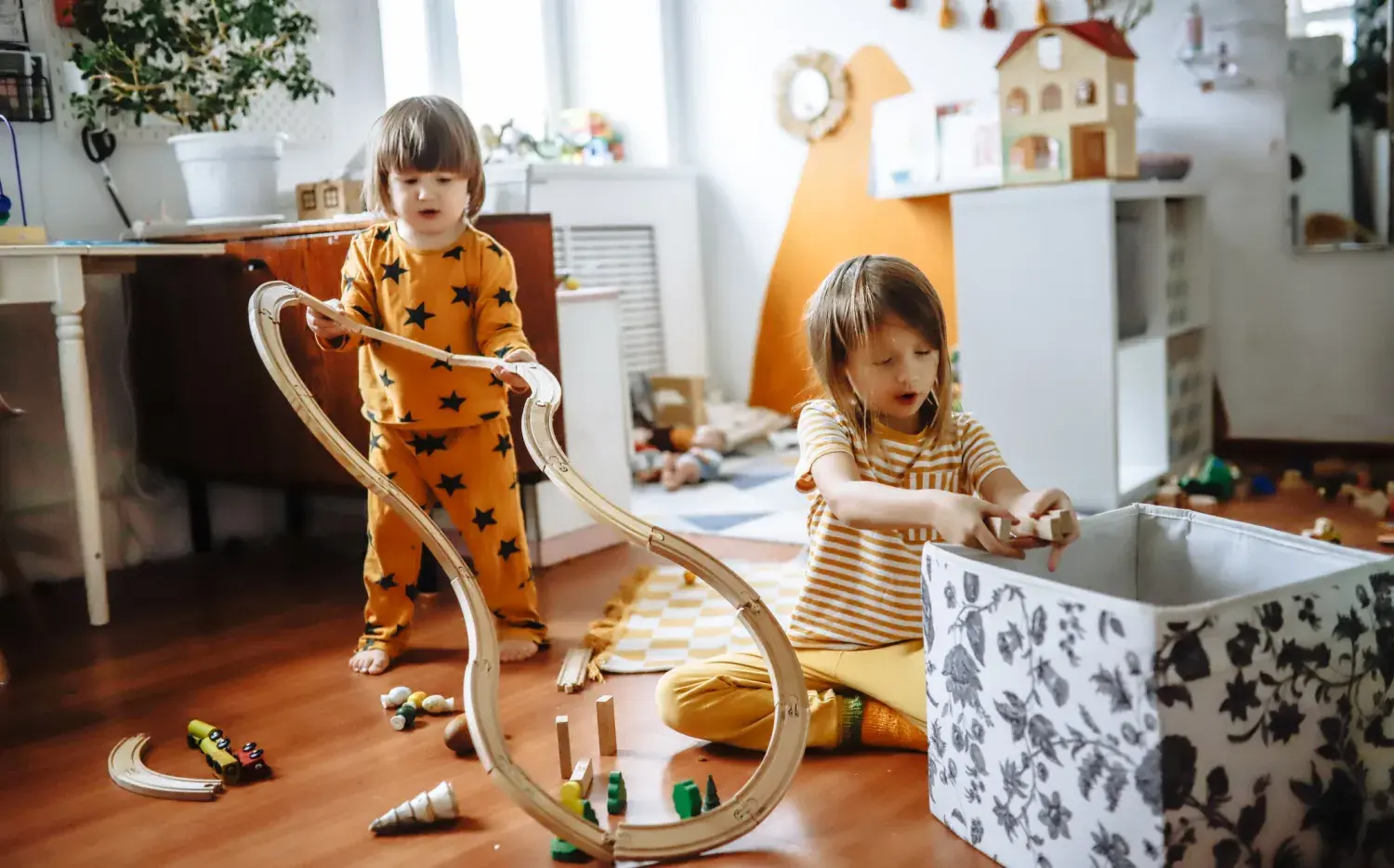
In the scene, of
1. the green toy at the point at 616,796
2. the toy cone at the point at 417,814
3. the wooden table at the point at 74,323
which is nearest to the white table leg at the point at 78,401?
the wooden table at the point at 74,323

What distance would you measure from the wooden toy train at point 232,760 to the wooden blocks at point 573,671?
391mm

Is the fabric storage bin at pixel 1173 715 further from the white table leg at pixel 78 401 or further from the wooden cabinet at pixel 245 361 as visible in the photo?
the white table leg at pixel 78 401

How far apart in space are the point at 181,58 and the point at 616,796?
202cm

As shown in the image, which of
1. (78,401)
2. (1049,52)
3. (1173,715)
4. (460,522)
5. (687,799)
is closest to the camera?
(1173,715)

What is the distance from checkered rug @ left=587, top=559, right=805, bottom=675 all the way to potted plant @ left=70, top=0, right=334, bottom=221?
119cm

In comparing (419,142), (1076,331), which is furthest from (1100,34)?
(419,142)

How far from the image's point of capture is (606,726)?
4.63 ft

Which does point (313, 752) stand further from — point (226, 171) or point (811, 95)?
point (811, 95)

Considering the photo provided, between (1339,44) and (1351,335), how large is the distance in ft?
2.24

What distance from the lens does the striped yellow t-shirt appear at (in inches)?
53.6

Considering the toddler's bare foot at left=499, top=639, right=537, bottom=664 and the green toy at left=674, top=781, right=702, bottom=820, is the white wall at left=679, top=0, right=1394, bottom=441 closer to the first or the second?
the toddler's bare foot at left=499, top=639, right=537, bottom=664

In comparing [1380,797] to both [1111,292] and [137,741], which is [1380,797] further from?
[1111,292]

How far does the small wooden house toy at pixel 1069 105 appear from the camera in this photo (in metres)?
2.55

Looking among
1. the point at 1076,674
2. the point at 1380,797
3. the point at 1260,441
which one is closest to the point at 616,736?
the point at 1076,674
